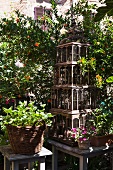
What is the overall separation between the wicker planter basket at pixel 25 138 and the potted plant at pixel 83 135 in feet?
A: 1.90

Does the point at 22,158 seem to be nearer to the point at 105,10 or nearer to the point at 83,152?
the point at 83,152

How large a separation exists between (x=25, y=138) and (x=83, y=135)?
804mm

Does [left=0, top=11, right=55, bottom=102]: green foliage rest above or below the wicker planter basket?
above

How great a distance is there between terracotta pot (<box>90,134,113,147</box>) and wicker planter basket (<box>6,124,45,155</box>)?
827 millimetres

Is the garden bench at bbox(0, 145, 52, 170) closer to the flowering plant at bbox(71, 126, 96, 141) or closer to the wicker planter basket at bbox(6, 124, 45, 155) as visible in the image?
the wicker planter basket at bbox(6, 124, 45, 155)

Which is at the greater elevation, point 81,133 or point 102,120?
point 102,120

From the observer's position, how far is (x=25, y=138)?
2.85 m

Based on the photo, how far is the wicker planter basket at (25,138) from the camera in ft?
9.33

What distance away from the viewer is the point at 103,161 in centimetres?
421

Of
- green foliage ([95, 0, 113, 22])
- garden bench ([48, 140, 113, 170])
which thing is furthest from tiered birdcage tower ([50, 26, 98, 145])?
green foliage ([95, 0, 113, 22])

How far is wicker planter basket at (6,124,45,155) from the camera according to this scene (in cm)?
284

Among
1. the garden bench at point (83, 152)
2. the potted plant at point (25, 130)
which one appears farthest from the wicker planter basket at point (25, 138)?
the garden bench at point (83, 152)

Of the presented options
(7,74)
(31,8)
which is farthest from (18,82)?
(31,8)

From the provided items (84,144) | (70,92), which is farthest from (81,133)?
(70,92)
